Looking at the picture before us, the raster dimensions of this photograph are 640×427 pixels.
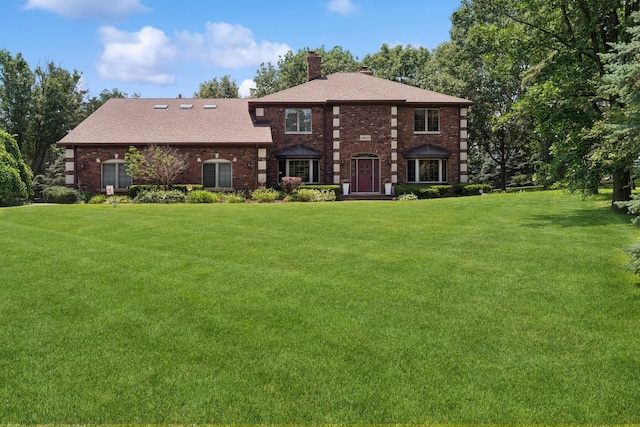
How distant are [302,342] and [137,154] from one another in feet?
81.8

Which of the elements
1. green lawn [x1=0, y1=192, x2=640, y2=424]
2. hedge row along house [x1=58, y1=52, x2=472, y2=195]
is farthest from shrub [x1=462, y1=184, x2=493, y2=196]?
green lawn [x1=0, y1=192, x2=640, y2=424]

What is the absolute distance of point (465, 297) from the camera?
24.6 ft

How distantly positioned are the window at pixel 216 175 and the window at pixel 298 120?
4.61 metres

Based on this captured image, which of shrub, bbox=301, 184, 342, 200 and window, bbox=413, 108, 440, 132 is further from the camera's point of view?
window, bbox=413, 108, 440, 132

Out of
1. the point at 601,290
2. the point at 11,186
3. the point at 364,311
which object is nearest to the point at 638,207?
the point at 601,290

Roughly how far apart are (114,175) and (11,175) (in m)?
5.18

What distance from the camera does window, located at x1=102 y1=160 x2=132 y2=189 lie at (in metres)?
30.0

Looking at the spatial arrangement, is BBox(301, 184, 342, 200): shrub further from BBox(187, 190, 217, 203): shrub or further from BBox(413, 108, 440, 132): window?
BBox(413, 108, 440, 132): window

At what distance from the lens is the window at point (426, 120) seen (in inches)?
1262

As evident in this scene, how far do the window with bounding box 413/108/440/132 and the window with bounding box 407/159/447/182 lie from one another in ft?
6.58

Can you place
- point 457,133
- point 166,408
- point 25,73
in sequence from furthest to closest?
point 25,73 < point 457,133 < point 166,408

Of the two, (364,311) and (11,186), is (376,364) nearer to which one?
(364,311)

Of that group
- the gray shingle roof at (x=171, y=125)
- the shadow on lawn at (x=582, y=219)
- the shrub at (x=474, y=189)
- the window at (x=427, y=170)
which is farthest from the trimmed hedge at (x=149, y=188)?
the shadow on lawn at (x=582, y=219)

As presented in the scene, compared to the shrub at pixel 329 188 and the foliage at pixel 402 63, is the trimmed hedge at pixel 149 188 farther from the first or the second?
the foliage at pixel 402 63
